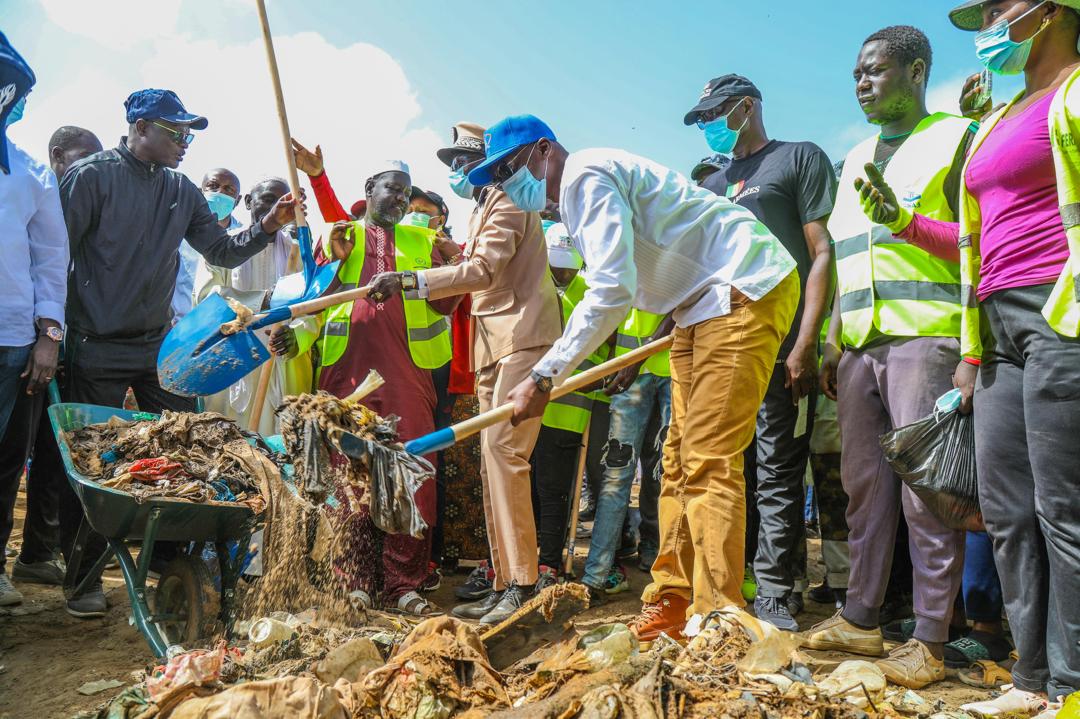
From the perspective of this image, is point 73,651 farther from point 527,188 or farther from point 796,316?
point 796,316

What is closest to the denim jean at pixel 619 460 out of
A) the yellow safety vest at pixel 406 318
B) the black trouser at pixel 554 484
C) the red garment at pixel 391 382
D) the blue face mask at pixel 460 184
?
the black trouser at pixel 554 484

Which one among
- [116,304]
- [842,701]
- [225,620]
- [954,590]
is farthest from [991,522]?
[116,304]

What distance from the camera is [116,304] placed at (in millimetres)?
4863

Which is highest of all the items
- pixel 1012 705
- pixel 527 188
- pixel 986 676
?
pixel 527 188

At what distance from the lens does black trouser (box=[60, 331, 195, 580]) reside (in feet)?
15.9

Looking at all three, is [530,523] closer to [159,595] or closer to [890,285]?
[159,595]

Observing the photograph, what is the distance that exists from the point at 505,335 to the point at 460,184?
1.02 metres

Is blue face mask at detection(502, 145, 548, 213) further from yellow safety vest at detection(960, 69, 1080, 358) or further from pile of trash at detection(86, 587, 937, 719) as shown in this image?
yellow safety vest at detection(960, 69, 1080, 358)

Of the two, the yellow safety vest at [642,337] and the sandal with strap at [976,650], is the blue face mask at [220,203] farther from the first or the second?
the sandal with strap at [976,650]

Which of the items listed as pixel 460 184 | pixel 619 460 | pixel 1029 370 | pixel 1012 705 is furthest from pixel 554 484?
pixel 1029 370

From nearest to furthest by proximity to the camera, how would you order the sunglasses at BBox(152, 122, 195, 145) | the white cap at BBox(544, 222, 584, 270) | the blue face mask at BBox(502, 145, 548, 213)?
the blue face mask at BBox(502, 145, 548, 213)
the sunglasses at BBox(152, 122, 195, 145)
the white cap at BBox(544, 222, 584, 270)

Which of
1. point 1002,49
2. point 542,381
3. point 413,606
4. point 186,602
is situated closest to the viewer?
point 1002,49

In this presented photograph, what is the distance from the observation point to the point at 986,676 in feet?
10.9

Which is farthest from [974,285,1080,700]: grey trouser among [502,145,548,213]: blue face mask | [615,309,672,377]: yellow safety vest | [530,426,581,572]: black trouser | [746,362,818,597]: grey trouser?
[530,426,581,572]: black trouser
